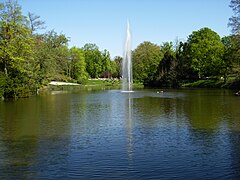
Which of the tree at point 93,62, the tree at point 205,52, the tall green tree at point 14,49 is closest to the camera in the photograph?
the tall green tree at point 14,49

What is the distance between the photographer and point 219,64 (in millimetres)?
68500

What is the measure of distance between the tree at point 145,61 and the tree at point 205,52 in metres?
19.6

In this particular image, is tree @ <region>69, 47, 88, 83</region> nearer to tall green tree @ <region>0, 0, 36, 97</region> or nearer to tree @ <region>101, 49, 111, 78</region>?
tree @ <region>101, 49, 111, 78</region>

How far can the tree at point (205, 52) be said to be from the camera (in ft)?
234

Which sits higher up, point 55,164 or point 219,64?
point 219,64

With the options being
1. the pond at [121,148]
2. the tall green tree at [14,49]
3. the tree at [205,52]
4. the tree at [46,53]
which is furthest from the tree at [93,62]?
the pond at [121,148]

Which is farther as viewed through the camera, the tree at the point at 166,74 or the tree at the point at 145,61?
the tree at the point at 145,61

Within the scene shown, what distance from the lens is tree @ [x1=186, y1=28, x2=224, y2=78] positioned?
71.5 m

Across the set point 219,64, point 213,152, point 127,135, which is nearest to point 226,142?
point 213,152

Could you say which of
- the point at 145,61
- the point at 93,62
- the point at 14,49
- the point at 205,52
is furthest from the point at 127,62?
the point at 93,62

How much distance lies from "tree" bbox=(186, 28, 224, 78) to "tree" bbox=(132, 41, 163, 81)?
19.6 meters

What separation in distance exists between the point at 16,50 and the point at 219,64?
1669 inches

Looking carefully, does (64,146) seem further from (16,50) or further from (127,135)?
(16,50)

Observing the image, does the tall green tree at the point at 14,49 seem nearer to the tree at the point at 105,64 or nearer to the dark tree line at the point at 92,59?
the dark tree line at the point at 92,59
